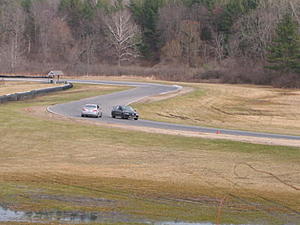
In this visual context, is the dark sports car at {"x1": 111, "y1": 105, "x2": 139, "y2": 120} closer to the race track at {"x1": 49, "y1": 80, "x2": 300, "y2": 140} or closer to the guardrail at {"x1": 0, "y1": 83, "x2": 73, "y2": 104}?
the race track at {"x1": 49, "y1": 80, "x2": 300, "y2": 140}

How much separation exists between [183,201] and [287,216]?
3.82m

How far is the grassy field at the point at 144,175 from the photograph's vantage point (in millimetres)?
19406

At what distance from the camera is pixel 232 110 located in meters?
72.5

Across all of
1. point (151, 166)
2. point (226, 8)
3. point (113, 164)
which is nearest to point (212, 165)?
point (151, 166)

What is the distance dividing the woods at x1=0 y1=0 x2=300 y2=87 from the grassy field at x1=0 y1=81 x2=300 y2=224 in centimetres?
7424

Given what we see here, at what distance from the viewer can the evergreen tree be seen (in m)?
111

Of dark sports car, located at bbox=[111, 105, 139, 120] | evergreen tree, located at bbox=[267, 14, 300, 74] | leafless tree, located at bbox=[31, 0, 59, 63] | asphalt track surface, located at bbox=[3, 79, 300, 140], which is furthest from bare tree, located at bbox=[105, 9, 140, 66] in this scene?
dark sports car, located at bbox=[111, 105, 139, 120]

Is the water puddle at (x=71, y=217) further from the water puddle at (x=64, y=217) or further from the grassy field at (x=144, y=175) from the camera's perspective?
the grassy field at (x=144, y=175)

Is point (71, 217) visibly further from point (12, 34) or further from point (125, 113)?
point (12, 34)

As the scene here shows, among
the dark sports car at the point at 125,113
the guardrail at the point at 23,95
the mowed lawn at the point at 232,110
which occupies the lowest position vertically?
the mowed lawn at the point at 232,110

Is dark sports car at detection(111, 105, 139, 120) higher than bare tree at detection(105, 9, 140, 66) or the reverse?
the reverse

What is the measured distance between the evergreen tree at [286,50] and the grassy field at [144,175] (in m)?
73.6

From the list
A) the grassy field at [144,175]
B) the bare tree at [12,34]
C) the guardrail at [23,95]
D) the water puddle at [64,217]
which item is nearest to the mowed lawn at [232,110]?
the grassy field at [144,175]

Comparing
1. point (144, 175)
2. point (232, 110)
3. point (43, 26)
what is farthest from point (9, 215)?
point (43, 26)
